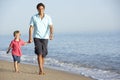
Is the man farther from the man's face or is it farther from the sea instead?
the sea

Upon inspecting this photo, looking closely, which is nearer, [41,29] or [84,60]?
[41,29]

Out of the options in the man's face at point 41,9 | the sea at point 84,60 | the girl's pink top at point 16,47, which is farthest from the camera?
the sea at point 84,60

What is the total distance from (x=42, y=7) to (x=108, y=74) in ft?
9.73

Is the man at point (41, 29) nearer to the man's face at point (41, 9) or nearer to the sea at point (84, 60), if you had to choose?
the man's face at point (41, 9)

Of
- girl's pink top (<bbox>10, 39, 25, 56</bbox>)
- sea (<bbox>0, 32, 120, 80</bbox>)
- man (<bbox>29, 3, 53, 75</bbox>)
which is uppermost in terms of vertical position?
man (<bbox>29, 3, 53, 75</bbox>)

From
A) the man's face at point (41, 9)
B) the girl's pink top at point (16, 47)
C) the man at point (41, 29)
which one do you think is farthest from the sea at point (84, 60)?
the man's face at point (41, 9)

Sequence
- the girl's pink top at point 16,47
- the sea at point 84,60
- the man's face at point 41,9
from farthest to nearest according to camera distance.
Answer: the sea at point 84,60
the girl's pink top at point 16,47
the man's face at point 41,9

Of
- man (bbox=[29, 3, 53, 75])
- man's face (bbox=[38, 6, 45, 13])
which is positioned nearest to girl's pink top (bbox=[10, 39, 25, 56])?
→ man (bbox=[29, 3, 53, 75])

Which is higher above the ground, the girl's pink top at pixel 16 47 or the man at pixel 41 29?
the man at pixel 41 29

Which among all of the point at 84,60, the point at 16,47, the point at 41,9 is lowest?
the point at 84,60

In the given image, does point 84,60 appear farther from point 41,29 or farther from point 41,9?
point 41,9

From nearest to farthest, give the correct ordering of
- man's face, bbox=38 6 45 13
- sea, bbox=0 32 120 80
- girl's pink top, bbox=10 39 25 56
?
man's face, bbox=38 6 45 13 < girl's pink top, bbox=10 39 25 56 < sea, bbox=0 32 120 80

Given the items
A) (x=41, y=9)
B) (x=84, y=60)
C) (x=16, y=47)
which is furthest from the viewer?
(x=84, y=60)

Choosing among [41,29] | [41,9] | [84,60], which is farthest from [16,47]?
[84,60]
